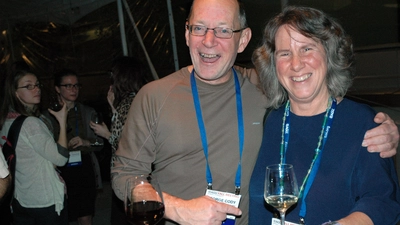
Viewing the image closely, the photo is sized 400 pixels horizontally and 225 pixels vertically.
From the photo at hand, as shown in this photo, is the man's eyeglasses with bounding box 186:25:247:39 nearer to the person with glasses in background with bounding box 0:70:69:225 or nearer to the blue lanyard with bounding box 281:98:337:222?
the blue lanyard with bounding box 281:98:337:222

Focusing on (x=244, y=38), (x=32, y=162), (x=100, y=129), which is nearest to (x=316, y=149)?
(x=244, y=38)

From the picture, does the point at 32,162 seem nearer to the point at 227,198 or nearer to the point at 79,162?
the point at 79,162

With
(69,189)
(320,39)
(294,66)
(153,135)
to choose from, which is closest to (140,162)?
(153,135)

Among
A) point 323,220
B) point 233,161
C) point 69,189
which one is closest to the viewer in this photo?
point 323,220

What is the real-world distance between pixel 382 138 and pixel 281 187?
1.67ft

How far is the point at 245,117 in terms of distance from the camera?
2.14m

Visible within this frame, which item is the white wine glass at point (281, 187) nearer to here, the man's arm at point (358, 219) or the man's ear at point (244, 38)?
the man's arm at point (358, 219)

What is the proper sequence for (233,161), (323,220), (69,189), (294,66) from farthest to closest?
1. (69,189)
2. (233,161)
3. (294,66)
4. (323,220)

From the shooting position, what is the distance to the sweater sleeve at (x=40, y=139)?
3.58 meters

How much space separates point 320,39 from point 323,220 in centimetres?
74

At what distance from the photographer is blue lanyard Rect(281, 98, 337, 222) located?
1729 mm

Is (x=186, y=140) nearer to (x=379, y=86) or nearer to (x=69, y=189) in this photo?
(x=69, y=189)

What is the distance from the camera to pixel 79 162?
458 cm

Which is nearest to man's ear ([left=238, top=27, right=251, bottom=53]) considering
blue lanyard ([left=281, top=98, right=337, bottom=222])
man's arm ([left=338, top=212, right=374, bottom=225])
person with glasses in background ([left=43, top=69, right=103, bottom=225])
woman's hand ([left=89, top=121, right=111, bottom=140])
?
blue lanyard ([left=281, top=98, right=337, bottom=222])
